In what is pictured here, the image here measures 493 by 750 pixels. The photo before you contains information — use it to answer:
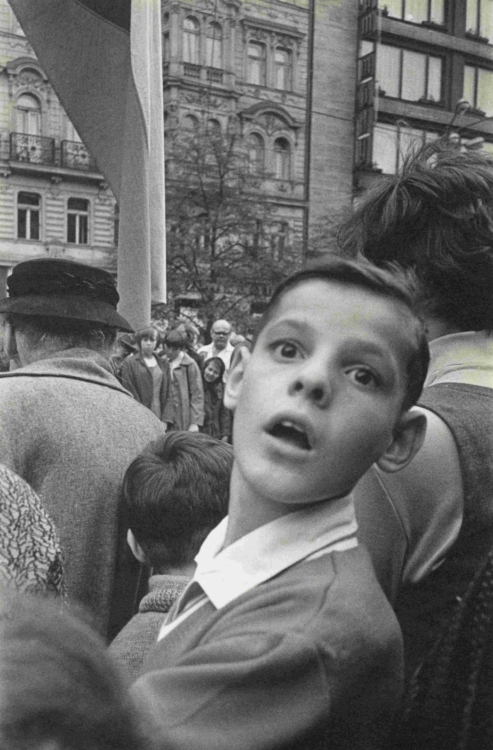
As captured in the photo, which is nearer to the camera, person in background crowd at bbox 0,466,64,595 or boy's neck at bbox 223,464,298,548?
boy's neck at bbox 223,464,298,548

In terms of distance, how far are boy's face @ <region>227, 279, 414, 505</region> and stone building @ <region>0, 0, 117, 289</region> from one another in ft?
80.7

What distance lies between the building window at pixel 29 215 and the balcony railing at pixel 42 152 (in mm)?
1077

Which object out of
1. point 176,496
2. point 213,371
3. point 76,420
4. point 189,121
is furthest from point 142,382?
point 189,121

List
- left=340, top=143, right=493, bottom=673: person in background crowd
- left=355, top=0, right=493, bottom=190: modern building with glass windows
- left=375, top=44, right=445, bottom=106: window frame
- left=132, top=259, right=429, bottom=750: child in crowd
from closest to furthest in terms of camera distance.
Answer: left=132, top=259, right=429, bottom=750: child in crowd
left=340, top=143, right=493, bottom=673: person in background crowd
left=375, top=44, right=445, bottom=106: window frame
left=355, top=0, right=493, bottom=190: modern building with glass windows

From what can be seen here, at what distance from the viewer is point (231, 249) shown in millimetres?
20438

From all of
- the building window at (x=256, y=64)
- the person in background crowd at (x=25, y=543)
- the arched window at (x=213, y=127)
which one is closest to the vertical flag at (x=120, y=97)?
the person in background crowd at (x=25, y=543)

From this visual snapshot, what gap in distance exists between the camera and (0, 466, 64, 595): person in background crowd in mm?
1012

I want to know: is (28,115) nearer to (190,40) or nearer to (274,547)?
(190,40)

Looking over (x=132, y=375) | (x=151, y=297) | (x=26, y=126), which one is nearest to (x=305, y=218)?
(x=26, y=126)

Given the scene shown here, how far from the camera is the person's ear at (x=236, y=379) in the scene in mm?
920

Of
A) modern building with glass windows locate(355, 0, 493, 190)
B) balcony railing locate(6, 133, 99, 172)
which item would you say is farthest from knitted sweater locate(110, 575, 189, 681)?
modern building with glass windows locate(355, 0, 493, 190)

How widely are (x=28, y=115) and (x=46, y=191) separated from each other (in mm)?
2031

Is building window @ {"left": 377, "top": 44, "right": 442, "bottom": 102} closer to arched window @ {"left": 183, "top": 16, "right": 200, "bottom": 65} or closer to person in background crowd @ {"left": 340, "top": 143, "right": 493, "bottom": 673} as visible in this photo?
arched window @ {"left": 183, "top": 16, "right": 200, "bottom": 65}

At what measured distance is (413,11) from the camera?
91.4 ft
